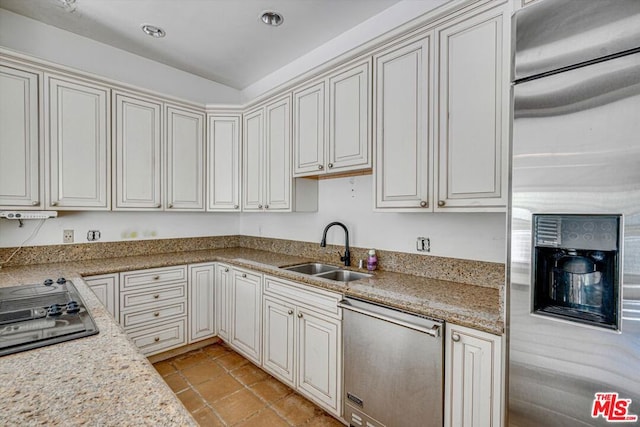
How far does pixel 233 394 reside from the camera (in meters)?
2.17

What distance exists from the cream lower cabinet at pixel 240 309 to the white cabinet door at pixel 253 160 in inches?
27.5

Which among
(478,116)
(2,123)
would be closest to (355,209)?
(478,116)

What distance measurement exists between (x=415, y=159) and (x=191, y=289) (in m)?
2.28

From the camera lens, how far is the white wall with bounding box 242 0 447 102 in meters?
2.12

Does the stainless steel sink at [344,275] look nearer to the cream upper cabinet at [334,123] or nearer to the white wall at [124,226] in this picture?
the cream upper cabinet at [334,123]

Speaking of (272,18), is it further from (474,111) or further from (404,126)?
(474,111)

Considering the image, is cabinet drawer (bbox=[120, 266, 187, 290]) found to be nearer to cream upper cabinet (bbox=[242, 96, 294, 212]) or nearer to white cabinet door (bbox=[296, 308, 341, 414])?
cream upper cabinet (bbox=[242, 96, 294, 212])

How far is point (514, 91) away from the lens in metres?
1.06

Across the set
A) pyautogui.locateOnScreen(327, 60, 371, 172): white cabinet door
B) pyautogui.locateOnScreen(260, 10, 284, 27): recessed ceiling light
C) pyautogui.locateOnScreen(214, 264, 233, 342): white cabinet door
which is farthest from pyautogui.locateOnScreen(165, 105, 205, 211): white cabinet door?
pyautogui.locateOnScreen(327, 60, 371, 172): white cabinet door

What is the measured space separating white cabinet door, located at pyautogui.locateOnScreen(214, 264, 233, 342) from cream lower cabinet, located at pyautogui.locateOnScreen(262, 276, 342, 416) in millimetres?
574

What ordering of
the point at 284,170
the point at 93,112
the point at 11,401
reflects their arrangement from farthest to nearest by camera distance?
1. the point at 284,170
2. the point at 93,112
3. the point at 11,401

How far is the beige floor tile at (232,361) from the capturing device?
8.40 ft

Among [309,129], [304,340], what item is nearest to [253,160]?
[309,129]

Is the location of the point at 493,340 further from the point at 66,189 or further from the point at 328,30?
the point at 66,189
